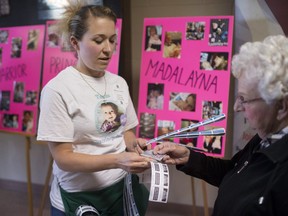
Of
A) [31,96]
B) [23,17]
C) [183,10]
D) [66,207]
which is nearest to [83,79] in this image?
[66,207]

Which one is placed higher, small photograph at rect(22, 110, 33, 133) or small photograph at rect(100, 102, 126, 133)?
small photograph at rect(100, 102, 126, 133)

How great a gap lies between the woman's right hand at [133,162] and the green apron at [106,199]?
0.20m

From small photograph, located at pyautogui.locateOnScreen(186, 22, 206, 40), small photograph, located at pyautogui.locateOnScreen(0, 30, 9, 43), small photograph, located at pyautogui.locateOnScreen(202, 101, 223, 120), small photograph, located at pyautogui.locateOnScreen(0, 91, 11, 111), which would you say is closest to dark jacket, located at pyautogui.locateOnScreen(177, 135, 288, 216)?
small photograph, located at pyautogui.locateOnScreen(202, 101, 223, 120)

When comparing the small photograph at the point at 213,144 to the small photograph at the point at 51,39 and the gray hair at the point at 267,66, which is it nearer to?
Answer: the gray hair at the point at 267,66

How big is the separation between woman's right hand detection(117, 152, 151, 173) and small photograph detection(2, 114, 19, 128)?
152 centimetres

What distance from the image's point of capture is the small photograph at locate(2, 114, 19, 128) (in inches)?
92.3

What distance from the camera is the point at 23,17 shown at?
261cm

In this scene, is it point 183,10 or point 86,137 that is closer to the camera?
point 86,137

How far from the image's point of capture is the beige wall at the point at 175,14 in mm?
2332

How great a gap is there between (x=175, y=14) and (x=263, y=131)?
1.69 meters

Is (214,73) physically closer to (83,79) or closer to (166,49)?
(166,49)

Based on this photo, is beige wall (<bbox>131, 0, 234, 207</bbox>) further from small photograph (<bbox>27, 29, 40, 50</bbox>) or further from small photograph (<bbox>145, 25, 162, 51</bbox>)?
small photograph (<bbox>27, 29, 40, 50</bbox>)

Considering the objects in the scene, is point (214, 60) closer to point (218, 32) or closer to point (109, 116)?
point (218, 32)

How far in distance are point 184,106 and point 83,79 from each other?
88 centimetres
